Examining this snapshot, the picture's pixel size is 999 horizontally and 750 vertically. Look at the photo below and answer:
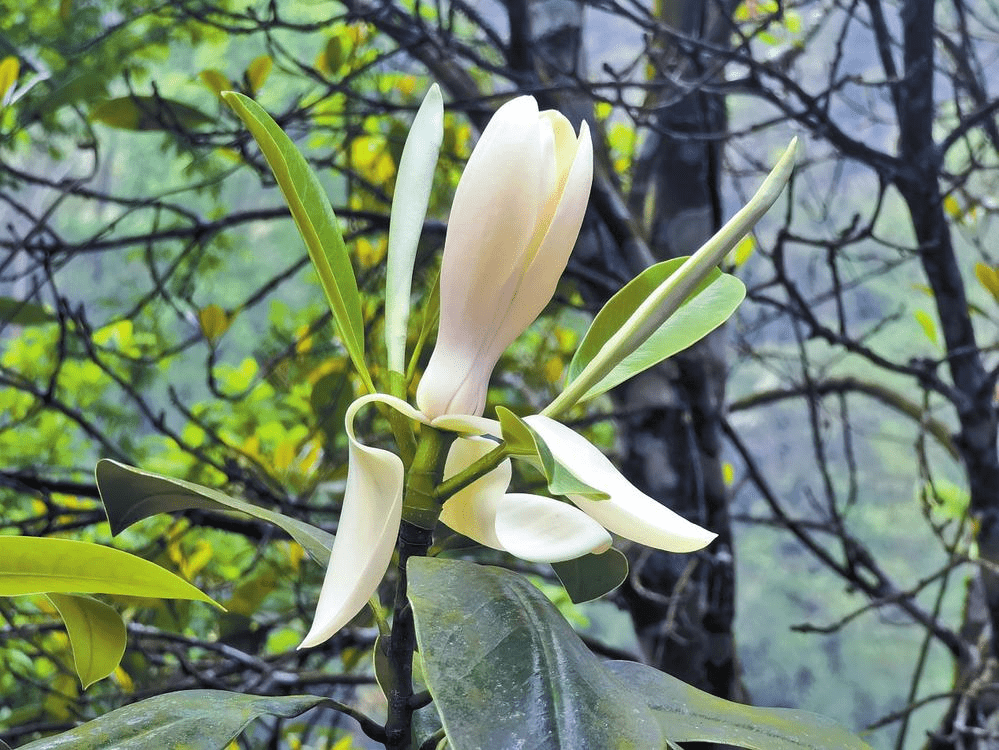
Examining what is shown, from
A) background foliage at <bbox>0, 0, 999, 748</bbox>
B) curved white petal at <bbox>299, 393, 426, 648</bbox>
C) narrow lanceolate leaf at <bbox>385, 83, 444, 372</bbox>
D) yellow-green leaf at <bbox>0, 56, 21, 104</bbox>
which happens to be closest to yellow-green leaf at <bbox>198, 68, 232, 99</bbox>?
background foliage at <bbox>0, 0, 999, 748</bbox>

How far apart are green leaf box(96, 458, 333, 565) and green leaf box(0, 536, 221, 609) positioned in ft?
0.07

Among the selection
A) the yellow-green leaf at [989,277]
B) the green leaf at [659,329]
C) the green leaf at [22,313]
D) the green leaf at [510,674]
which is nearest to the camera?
the green leaf at [510,674]

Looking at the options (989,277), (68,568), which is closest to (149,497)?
(68,568)

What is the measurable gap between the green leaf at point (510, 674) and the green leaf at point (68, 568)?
0.23 ft

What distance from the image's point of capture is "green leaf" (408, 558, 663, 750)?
20cm

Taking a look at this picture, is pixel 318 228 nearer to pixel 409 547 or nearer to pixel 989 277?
pixel 409 547

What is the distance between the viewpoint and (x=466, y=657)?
22cm

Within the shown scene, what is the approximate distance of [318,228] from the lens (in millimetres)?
280

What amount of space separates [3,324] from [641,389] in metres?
0.62

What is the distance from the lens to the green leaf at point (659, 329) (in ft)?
0.99

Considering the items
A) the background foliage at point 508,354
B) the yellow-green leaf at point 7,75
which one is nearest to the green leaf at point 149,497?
the background foliage at point 508,354

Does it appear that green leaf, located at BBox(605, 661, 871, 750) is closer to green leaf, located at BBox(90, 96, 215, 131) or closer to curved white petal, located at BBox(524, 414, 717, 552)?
curved white petal, located at BBox(524, 414, 717, 552)

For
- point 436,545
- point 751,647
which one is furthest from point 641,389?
point 751,647

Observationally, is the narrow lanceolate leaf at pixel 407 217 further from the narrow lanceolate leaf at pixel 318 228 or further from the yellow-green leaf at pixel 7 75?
the yellow-green leaf at pixel 7 75
